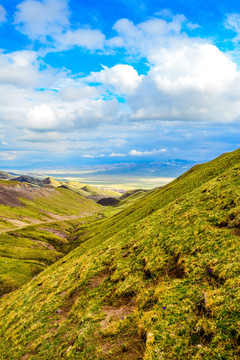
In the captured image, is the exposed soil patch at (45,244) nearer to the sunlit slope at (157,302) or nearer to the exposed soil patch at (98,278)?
the sunlit slope at (157,302)

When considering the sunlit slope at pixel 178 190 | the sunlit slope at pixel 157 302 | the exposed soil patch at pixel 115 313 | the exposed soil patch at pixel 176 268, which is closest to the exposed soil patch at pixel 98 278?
the sunlit slope at pixel 157 302

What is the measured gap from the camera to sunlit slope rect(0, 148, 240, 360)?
10414 mm

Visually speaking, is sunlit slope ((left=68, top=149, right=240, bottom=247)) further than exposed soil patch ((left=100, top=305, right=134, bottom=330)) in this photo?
Yes

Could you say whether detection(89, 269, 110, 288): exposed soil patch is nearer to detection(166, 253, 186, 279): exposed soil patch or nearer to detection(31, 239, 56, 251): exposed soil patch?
detection(166, 253, 186, 279): exposed soil patch

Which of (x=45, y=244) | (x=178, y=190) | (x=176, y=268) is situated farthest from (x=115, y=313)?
(x=45, y=244)

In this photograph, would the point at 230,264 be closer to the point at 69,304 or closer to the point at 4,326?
the point at 69,304

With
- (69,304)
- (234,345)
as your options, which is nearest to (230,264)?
(234,345)

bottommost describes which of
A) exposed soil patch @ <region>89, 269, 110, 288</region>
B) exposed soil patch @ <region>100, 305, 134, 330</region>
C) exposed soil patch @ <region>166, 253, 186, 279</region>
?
exposed soil patch @ <region>89, 269, 110, 288</region>

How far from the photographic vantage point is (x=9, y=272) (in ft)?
209

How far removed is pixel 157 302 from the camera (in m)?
14.2

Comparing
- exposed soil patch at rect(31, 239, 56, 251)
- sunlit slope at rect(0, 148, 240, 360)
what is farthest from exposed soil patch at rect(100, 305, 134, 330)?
exposed soil patch at rect(31, 239, 56, 251)

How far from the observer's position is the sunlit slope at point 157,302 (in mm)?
10414

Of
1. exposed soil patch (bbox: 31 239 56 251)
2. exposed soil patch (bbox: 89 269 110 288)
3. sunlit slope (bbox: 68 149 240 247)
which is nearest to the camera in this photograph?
exposed soil patch (bbox: 89 269 110 288)

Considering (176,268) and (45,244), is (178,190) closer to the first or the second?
(176,268)
